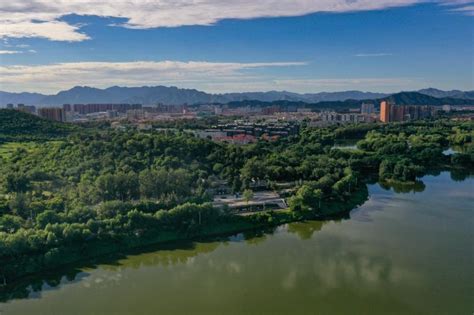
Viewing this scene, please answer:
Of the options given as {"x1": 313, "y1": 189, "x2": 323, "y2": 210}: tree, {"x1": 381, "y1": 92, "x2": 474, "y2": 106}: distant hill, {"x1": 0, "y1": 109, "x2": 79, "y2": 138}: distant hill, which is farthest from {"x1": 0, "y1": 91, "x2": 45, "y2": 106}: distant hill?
{"x1": 313, "y1": 189, "x2": 323, "y2": 210}: tree

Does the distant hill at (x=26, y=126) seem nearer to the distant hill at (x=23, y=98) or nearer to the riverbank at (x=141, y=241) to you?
the riverbank at (x=141, y=241)

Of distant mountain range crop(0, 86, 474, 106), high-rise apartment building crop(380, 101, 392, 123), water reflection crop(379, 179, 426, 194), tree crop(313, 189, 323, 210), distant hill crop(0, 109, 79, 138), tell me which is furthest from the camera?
distant mountain range crop(0, 86, 474, 106)

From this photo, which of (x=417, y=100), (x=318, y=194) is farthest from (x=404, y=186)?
(x=417, y=100)

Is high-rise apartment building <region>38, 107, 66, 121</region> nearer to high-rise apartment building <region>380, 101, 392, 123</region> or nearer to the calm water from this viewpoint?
the calm water

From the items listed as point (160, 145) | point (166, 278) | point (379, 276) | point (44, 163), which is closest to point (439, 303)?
point (379, 276)

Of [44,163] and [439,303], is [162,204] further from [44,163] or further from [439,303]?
[439,303]

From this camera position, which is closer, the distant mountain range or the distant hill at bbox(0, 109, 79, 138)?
the distant hill at bbox(0, 109, 79, 138)

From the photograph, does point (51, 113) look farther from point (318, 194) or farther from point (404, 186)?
point (318, 194)

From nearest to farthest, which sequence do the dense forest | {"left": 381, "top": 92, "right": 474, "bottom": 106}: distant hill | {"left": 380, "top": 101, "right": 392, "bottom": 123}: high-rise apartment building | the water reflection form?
the dense forest, the water reflection, {"left": 380, "top": 101, "right": 392, "bottom": 123}: high-rise apartment building, {"left": 381, "top": 92, "right": 474, "bottom": 106}: distant hill
